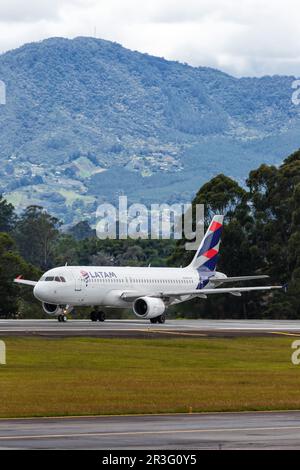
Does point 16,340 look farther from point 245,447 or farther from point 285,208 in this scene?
point 285,208

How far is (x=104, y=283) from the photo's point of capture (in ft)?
302

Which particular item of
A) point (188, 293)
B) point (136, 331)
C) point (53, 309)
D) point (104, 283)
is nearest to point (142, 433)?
point (136, 331)

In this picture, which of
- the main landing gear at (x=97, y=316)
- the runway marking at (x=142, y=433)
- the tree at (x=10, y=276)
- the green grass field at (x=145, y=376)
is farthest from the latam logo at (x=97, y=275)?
the runway marking at (x=142, y=433)

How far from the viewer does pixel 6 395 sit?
40.6 metres

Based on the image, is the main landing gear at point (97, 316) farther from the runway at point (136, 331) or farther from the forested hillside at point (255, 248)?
the forested hillside at point (255, 248)

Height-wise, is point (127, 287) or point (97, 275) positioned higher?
point (97, 275)

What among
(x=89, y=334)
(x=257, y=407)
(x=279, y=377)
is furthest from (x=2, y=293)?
(x=257, y=407)

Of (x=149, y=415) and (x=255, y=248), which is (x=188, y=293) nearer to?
(x=255, y=248)

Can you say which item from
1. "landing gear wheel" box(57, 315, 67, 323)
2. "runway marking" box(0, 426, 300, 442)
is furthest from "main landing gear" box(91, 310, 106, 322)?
"runway marking" box(0, 426, 300, 442)

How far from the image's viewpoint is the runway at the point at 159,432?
27.9 metres

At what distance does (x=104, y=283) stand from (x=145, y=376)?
142 ft

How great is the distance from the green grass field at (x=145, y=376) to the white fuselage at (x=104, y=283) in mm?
20033

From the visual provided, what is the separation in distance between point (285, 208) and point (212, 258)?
110 ft

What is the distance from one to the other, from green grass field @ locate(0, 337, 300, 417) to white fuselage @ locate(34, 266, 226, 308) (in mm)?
20033
